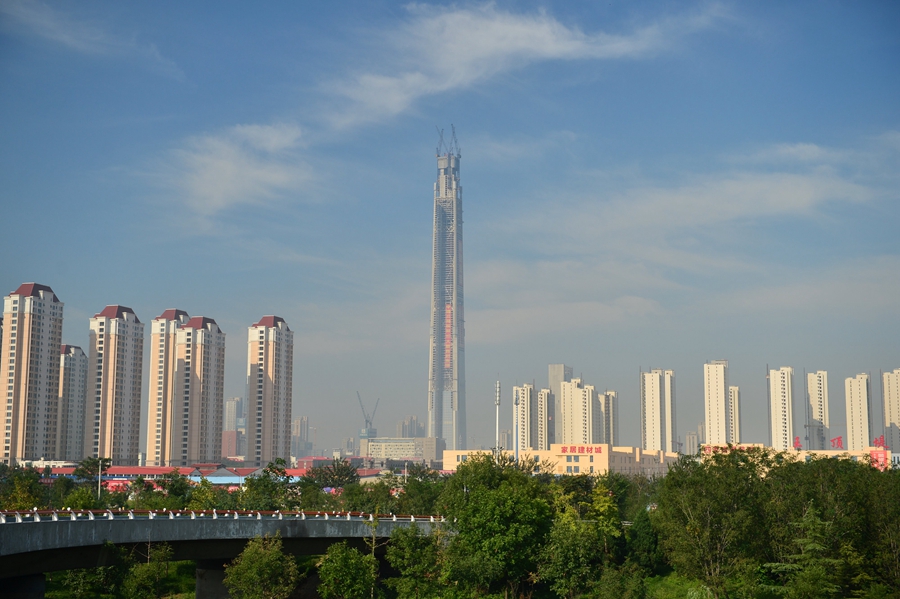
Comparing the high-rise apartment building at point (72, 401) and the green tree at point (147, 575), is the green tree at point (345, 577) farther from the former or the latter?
the high-rise apartment building at point (72, 401)

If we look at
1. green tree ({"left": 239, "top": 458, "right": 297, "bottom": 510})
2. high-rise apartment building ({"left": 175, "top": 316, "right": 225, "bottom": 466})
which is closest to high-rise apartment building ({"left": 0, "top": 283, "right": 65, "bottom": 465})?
high-rise apartment building ({"left": 175, "top": 316, "right": 225, "bottom": 466})

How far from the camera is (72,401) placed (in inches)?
7352

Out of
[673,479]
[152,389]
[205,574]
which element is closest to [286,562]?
[205,574]

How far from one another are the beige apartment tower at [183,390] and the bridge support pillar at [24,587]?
14229cm

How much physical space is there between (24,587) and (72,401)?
156125 millimetres

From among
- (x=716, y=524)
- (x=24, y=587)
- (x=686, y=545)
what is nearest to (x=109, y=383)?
(x=24, y=587)

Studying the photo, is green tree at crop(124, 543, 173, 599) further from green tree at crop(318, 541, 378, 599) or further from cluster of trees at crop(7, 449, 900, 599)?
green tree at crop(318, 541, 378, 599)

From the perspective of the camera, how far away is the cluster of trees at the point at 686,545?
47.5 m

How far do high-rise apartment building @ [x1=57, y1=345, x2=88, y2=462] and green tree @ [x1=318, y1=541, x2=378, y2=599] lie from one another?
144500mm

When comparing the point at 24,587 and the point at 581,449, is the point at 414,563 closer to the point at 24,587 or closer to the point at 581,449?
the point at 24,587

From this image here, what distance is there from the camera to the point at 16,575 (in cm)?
4078

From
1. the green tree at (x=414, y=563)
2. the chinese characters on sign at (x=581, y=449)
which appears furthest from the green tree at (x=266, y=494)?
the chinese characters on sign at (x=581, y=449)

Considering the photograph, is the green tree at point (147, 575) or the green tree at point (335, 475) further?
the green tree at point (335, 475)

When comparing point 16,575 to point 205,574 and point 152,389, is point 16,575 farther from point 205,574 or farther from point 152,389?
point 152,389
